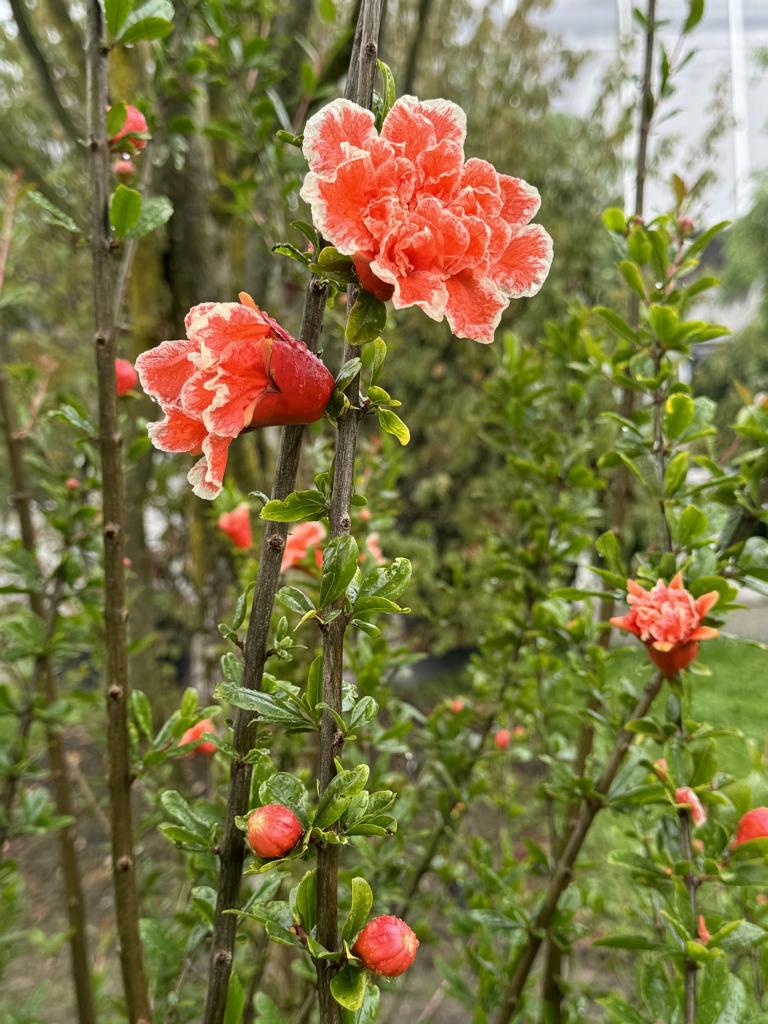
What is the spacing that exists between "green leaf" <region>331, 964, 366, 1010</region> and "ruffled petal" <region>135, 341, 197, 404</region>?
31 centimetres

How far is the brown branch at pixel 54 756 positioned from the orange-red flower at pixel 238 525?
24 centimetres

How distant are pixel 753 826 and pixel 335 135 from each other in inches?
23.4

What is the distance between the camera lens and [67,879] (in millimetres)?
911

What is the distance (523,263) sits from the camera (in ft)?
1.21

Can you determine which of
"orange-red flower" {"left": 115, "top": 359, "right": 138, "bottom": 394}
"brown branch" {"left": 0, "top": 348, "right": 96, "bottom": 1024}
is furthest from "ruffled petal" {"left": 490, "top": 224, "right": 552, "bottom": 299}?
"brown branch" {"left": 0, "top": 348, "right": 96, "bottom": 1024}

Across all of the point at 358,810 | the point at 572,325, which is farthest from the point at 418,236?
the point at 572,325

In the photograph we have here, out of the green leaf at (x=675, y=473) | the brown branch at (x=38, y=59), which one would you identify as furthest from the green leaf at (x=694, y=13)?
the brown branch at (x=38, y=59)

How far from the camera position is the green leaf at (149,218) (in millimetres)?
543

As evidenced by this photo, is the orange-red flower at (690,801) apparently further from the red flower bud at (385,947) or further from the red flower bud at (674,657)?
the red flower bud at (385,947)

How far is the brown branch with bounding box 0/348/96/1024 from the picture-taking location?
802 millimetres

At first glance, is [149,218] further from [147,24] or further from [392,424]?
[392,424]

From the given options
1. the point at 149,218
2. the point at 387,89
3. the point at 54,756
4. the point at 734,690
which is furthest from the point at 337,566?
the point at 734,690

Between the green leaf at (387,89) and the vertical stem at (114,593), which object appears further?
the vertical stem at (114,593)

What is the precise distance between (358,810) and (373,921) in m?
0.06
